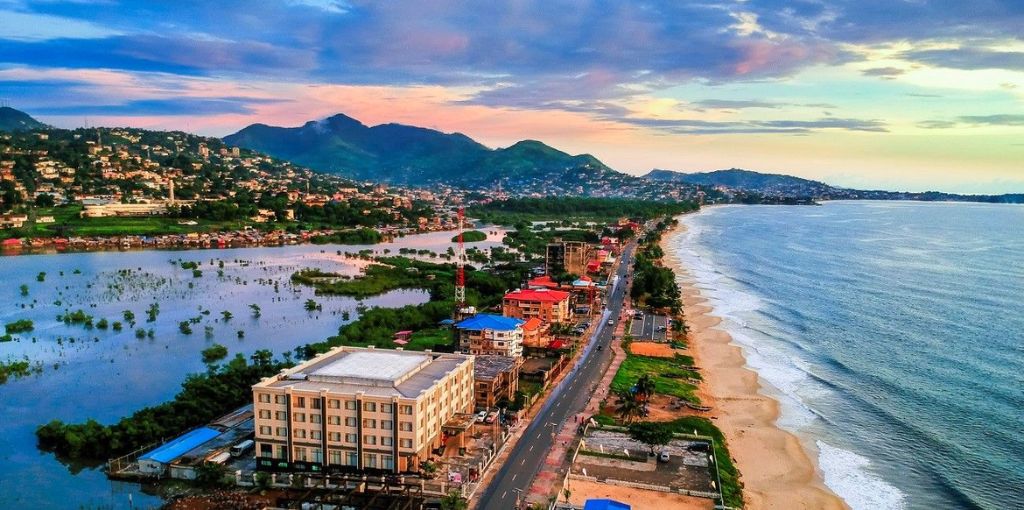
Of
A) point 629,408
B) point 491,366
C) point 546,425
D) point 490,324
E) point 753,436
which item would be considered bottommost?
point 753,436

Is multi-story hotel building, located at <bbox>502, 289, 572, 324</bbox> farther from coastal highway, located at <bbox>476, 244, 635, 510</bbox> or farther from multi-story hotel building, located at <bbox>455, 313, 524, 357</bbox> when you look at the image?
multi-story hotel building, located at <bbox>455, 313, 524, 357</bbox>

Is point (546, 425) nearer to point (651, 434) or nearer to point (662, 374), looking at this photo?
point (651, 434)

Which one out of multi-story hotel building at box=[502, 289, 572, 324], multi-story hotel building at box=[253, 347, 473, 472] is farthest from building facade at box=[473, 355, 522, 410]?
multi-story hotel building at box=[502, 289, 572, 324]

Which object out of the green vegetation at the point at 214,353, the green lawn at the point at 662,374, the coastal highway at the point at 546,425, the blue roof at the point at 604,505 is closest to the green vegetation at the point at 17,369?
the green vegetation at the point at 214,353

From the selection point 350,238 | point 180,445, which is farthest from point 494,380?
point 350,238

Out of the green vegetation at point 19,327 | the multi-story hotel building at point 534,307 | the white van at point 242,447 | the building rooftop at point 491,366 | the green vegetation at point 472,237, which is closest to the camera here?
the white van at point 242,447

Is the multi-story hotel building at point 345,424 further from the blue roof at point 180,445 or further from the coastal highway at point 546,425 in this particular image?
the blue roof at point 180,445
